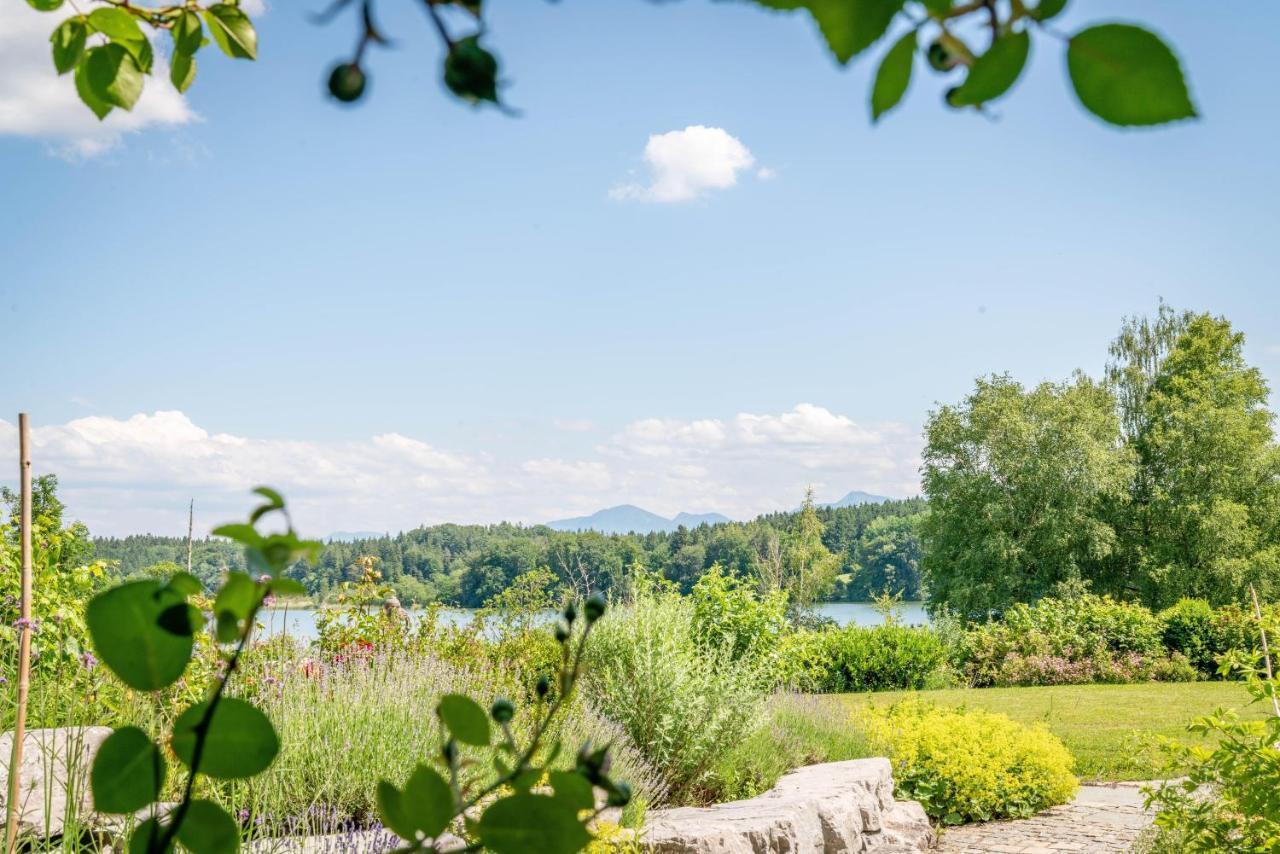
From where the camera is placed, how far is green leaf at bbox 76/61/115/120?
84cm

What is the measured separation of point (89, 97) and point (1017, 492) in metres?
28.0

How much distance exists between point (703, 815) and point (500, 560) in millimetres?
21182

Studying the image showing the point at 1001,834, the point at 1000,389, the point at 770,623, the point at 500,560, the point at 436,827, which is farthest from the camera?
Result: the point at 1000,389

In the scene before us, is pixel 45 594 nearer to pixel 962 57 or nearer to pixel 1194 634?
pixel 962 57

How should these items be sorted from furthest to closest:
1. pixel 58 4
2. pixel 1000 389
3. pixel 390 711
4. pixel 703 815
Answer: pixel 1000 389 → pixel 703 815 → pixel 390 711 → pixel 58 4

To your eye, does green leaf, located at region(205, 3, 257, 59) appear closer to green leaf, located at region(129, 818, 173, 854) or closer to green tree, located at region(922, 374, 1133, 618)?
green leaf, located at region(129, 818, 173, 854)

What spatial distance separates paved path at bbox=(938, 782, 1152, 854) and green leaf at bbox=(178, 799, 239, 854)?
247 inches

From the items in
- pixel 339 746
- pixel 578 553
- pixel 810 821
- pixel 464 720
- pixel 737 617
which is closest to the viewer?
pixel 464 720

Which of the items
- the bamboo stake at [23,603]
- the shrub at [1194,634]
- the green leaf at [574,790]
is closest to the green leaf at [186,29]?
the green leaf at [574,790]

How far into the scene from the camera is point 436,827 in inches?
16.3

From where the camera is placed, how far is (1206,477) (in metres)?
25.2

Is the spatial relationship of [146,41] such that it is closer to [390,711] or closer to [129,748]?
[129,748]

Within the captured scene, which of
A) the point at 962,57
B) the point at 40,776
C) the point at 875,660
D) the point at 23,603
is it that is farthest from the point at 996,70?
the point at 875,660

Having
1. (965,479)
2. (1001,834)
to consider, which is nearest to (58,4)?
(1001,834)
